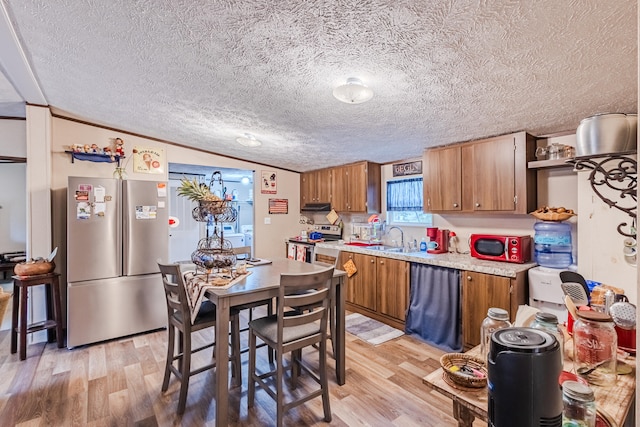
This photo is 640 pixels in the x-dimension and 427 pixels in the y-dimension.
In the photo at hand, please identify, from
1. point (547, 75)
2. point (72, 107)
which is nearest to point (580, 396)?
point (547, 75)

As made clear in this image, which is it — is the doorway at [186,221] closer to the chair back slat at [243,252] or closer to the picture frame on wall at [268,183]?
the picture frame on wall at [268,183]

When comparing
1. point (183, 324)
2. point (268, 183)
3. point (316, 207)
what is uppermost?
point (268, 183)

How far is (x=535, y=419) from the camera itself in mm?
709

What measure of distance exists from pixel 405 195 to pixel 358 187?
653mm

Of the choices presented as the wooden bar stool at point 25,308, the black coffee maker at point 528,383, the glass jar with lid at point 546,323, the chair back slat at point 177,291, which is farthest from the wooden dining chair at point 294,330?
the wooden bar stool at point 25,308

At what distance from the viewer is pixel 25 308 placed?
283 centimetres

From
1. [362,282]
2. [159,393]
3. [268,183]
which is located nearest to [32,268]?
[159,393]

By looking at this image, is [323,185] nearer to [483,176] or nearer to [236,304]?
[483,176]

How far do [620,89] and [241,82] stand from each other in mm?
2505

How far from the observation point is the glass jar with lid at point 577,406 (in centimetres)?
73

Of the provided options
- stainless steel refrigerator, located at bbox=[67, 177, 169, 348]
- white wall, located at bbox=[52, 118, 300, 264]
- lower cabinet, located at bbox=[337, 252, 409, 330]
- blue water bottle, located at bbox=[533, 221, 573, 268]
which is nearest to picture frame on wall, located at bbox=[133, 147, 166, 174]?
white wall, located at bbox=[52, 118, 300, 264]

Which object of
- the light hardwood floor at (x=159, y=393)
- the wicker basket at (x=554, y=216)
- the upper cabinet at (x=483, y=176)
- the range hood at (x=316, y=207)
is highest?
the upper cabinet at (x=483, y=176)

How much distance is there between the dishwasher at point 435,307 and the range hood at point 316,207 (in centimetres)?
197

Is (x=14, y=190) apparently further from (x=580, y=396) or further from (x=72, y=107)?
(x=580, y=396)
